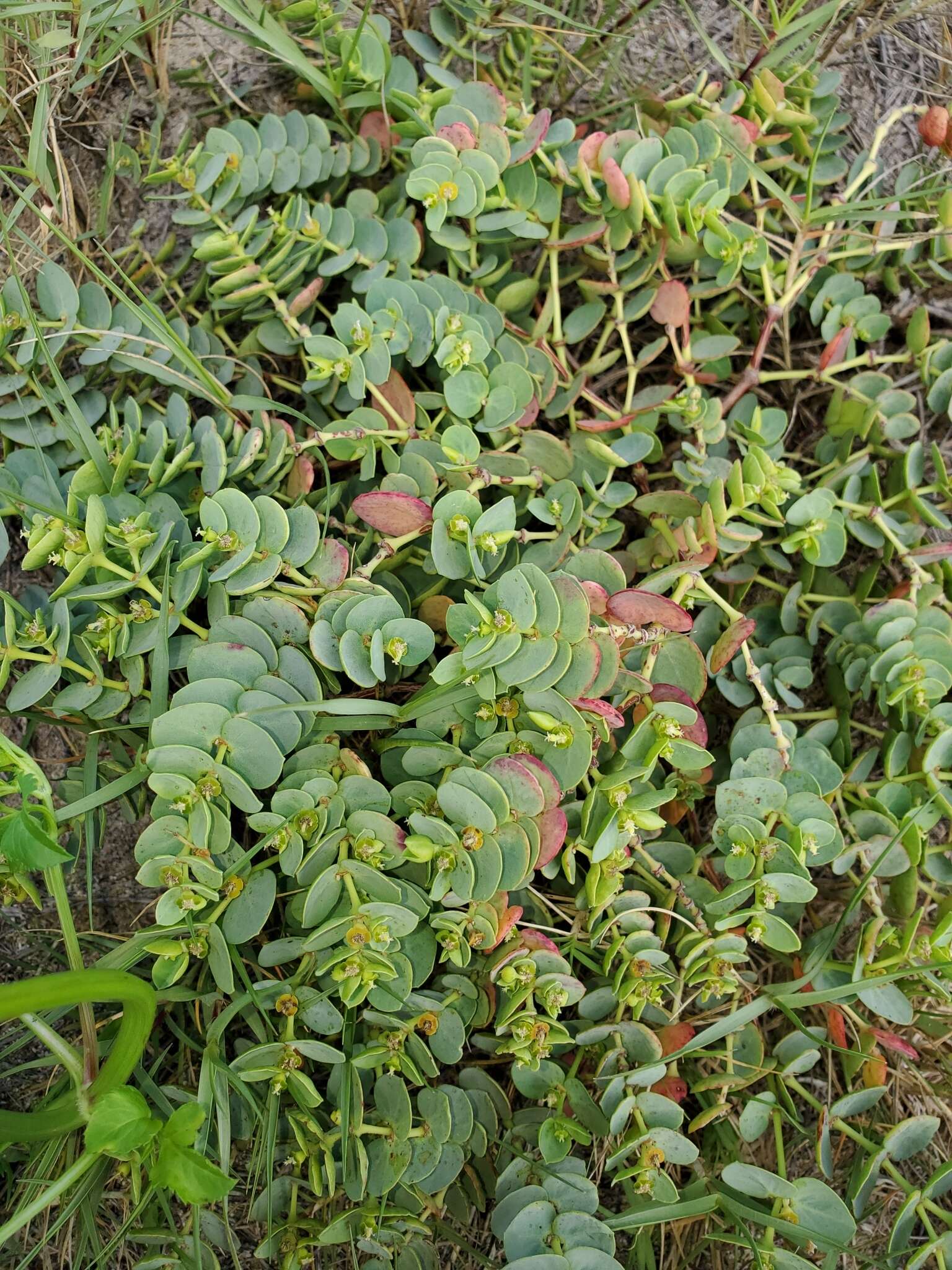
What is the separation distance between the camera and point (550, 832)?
125 centimetres

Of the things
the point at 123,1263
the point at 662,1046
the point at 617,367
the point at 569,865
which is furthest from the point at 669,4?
the point at 123,1263

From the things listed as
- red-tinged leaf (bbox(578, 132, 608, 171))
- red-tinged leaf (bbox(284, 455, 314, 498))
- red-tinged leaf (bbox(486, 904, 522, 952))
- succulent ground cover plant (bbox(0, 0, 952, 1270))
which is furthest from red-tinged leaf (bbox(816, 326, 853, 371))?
red-tinged leaf (bbox(486, 904, 522, 952))

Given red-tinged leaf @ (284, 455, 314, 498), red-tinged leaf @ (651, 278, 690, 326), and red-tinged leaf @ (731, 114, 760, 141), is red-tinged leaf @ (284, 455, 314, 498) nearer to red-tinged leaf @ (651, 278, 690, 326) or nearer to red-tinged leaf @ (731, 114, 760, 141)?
red-tinged leaf @ (651, 278, 690, 326)

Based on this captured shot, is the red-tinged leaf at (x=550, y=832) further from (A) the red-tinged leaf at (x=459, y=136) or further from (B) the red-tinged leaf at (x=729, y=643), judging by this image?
(A) the red-tinged leaf at (x=459, y=136)

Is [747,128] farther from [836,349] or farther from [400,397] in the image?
[400,397]

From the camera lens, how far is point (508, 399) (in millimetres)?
1429

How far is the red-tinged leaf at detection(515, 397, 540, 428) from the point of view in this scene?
1.46m

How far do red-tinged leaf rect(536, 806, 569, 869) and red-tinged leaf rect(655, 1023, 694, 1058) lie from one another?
39cm

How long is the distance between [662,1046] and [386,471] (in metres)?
1.01

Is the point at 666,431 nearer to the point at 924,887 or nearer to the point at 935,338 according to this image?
the point at 935,338

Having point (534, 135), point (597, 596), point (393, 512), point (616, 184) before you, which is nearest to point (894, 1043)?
point (597, 596)

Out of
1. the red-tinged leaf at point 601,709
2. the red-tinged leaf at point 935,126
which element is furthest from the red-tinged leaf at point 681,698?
the red-tinged leaf at point 935,126

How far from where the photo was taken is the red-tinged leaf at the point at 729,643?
1.38 meters

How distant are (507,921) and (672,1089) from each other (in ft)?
1.29
